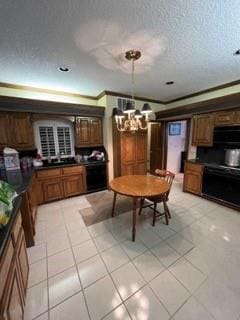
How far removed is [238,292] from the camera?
4.78 feet

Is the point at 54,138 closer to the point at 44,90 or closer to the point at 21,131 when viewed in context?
the point at 21,131

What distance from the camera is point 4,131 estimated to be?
9.91ft

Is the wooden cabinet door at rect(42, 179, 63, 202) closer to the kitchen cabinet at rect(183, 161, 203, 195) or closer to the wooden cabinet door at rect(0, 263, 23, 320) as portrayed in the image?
the wooden cabinet door at rect(0, 263, 23, 320)

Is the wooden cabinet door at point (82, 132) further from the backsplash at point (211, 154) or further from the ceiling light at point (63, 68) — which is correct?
the backsplash at point (211, 154)

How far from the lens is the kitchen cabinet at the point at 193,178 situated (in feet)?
11.5

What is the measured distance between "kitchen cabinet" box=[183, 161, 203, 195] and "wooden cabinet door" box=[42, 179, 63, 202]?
10.4ft

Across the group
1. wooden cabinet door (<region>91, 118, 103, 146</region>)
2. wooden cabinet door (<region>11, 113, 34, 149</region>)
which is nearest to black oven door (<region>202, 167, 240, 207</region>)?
wooden cabinet door (<region>91, 118, 103, 146</region>)

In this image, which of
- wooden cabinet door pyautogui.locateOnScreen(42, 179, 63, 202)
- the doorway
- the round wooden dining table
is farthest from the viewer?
the doorway

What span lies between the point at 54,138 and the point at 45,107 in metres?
0.86

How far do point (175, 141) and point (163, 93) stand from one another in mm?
2146

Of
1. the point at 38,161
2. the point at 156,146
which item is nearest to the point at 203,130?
the point at 156,146

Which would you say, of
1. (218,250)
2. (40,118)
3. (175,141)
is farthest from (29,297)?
(175,141)

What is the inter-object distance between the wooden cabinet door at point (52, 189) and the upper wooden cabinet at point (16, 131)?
0.92 metres

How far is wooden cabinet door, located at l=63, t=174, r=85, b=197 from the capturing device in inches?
140
